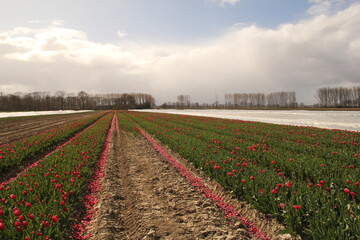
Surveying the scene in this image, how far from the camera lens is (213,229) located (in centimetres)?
416

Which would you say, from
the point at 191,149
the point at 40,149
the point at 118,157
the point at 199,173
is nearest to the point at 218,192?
the point at 199,173

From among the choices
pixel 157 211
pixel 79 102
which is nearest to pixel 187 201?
pixel 157 211

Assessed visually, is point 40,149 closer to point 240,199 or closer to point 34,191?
point 34,191

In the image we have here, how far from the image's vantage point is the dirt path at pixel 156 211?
408cm

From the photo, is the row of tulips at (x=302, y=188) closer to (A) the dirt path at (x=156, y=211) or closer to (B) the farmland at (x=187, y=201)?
(B) the farmland at (x=187, y=201)

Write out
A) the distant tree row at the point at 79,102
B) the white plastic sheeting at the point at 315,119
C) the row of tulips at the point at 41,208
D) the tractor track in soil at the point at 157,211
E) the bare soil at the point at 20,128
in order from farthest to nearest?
the distant tree row at the point at 79,102, the white plastic sheeting at the point at 315,119, the bare soil at the point at 20,128, the tractor track in soil at the point at 157,211, the row of tulips at the point at 41,208

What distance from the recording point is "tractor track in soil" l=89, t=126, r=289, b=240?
13.3 ft

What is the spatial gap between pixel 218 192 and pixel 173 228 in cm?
227

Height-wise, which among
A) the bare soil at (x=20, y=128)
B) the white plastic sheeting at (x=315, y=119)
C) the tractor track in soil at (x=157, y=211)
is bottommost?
the tractor track in soil at (x=157, y=211)

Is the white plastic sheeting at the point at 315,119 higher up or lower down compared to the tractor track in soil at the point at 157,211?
higher up

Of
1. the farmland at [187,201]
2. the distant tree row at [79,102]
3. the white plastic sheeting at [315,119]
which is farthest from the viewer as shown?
the distant tree row at [79,102]

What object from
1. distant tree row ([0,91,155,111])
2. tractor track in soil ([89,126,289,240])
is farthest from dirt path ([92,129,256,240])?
distant tree row ([0,91,155,111])

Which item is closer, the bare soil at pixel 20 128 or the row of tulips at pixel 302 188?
the row of tulips at pixel 302 188

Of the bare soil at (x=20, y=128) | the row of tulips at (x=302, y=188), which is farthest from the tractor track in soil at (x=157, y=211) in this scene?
the bare soil at (x=20, y=128)
